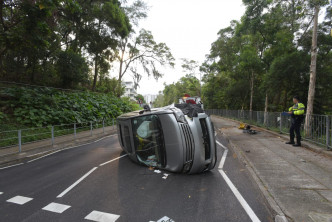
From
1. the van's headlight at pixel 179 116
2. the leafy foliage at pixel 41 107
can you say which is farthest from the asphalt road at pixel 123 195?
the leafy foliage at pixel 41 107

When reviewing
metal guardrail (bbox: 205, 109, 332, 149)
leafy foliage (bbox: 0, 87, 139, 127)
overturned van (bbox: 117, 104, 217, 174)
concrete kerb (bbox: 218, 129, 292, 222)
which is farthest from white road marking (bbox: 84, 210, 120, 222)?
leafy foliage (bbox: 0, 87, 139, 127)

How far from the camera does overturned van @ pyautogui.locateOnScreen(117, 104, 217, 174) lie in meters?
4.24

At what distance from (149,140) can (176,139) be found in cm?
95

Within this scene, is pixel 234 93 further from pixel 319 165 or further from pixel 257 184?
pixel 257 184

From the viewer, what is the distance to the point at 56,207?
3277mm

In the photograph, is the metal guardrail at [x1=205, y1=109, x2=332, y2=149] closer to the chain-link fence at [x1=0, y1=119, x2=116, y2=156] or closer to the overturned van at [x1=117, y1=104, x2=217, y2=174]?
the overturned van at [x1=117, y1=104, x2=217, y2=174]

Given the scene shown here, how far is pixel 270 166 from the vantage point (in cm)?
525

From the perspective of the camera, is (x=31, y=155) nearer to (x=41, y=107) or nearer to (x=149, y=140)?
(x=149, y=140)

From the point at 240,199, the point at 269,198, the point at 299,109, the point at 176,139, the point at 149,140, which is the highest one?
the point at 299,109

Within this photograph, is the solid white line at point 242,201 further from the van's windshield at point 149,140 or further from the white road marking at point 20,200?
the white road marking at point 20,200

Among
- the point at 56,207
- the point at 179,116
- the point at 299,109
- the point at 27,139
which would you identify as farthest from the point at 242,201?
the point at 27,139

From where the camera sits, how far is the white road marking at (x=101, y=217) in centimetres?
286

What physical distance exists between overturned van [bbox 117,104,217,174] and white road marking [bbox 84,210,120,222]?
6.15ft

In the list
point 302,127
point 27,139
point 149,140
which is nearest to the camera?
point 149,140
